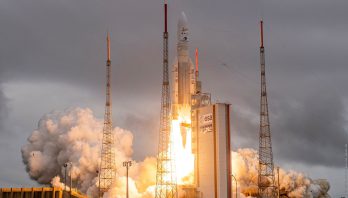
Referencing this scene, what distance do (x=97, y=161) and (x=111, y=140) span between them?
1358 cm

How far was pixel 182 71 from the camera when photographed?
5089 inches

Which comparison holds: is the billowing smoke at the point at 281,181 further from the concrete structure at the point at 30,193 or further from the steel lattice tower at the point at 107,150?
the concrete structure at the point at 30,193

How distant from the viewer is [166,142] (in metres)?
112

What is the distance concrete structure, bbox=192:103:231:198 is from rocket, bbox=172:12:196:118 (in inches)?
313

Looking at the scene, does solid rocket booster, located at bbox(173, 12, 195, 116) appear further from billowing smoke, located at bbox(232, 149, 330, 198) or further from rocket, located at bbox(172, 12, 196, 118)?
billowing smoke, located at bbox(232, 149, 330, 198)

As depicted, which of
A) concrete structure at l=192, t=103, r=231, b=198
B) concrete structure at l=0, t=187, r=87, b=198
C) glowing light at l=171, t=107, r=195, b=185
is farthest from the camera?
glowing light at l=171, t=107, r=195, b=185

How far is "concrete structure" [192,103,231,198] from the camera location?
116 m

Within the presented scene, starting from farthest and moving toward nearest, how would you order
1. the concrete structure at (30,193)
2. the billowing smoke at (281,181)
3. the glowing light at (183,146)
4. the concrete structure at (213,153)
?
the billowing smoke at (281,181) < the glowing light at (183,146) < the concrete structure at (213,153) < the concrete structure at (30,193)

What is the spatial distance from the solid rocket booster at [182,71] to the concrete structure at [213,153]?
8055 mm

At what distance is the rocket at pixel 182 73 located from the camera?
129250mm

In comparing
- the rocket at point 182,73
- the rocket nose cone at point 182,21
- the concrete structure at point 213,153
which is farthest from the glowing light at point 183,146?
the rocket nose cone at point 182,21

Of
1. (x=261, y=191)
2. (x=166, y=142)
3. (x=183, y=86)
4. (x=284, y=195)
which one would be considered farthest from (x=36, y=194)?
(x=284, y=195)

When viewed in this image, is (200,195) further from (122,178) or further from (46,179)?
(46,179)

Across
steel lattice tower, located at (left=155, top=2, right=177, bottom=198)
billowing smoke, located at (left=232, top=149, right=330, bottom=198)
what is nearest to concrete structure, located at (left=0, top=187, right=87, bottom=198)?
steel lattice tower, located at (left=155, top=2, right=177, bottom=198)
